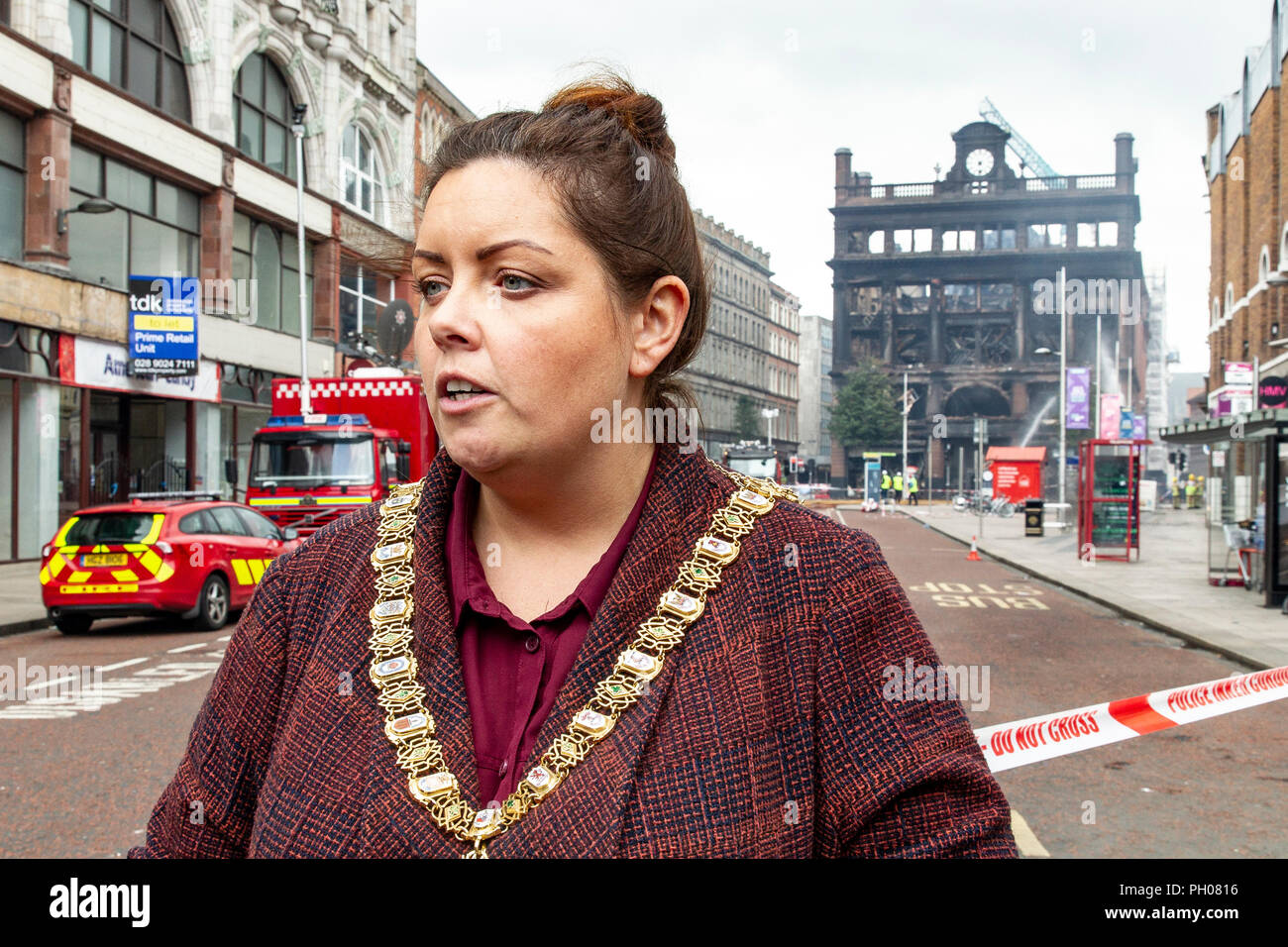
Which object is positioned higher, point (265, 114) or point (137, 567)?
point (265, 114)

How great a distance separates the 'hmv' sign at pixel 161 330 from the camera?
24297 millimetres

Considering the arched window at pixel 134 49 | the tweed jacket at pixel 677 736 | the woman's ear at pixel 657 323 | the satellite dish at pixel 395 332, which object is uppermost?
the arched window at pixel 134 49

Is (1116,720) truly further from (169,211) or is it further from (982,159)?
(982,159)

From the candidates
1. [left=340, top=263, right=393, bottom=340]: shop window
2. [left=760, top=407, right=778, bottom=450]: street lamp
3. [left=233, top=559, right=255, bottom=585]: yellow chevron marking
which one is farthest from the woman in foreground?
[left=760, top=407, right=778, bottom=450]: street lamp

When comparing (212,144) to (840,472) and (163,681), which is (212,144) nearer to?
(163,681)

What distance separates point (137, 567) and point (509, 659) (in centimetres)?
1307

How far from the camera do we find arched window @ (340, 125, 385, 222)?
36.2 metres

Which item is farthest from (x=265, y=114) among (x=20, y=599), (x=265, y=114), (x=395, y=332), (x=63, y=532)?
(x=63, y=532)

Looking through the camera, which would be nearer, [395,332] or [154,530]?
[154,530]

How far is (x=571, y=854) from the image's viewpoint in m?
1.47

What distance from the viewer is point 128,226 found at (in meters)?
25.9

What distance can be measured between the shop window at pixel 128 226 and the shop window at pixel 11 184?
3.98 feet

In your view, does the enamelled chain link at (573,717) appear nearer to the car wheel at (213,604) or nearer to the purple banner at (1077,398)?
the car wheel at (213,604)

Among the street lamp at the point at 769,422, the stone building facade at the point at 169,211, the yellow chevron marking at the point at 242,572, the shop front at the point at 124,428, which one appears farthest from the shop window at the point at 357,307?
the street lamp at the point at 769,422
